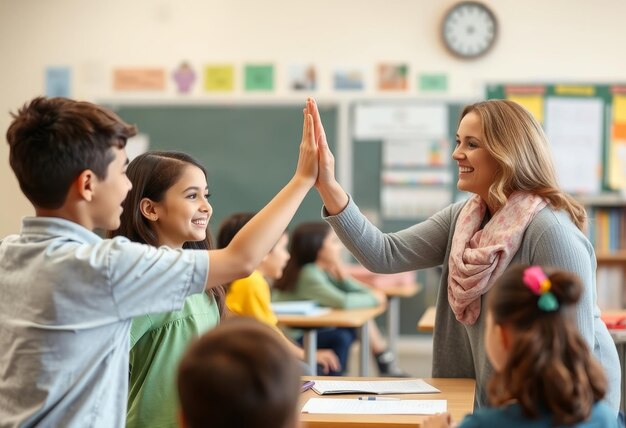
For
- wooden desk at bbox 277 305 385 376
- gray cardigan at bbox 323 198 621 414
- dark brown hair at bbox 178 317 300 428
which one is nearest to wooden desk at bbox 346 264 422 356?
wooden desk at bbox 277 305 385 376

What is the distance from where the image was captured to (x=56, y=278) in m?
1.51

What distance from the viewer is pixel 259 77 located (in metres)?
6.16

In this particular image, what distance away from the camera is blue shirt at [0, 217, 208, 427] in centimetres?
152

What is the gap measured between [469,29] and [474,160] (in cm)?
376

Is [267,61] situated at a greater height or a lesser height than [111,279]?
greater

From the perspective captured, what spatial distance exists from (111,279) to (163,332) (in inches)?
23.6

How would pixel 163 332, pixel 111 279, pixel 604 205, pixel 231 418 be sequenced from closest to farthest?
pixel 231 418 < pixel 111 279 < pixel 163 332 < pixel 604 205

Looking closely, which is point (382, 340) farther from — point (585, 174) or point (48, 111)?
point (48, 111)

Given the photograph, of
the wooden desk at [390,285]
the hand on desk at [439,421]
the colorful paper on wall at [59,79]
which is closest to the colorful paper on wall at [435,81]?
the wooden desk at [390,285]

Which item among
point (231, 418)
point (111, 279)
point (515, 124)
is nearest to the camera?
point (231, 418)

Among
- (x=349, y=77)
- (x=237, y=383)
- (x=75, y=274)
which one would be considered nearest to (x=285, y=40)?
(x=349, y=77)

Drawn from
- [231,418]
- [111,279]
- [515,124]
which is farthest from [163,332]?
[515,124]

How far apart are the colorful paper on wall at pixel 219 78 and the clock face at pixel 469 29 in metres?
1.55

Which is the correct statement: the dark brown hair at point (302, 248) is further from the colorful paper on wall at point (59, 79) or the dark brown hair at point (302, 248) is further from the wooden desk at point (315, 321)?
the colorful paper on wall at point (59, 79)
